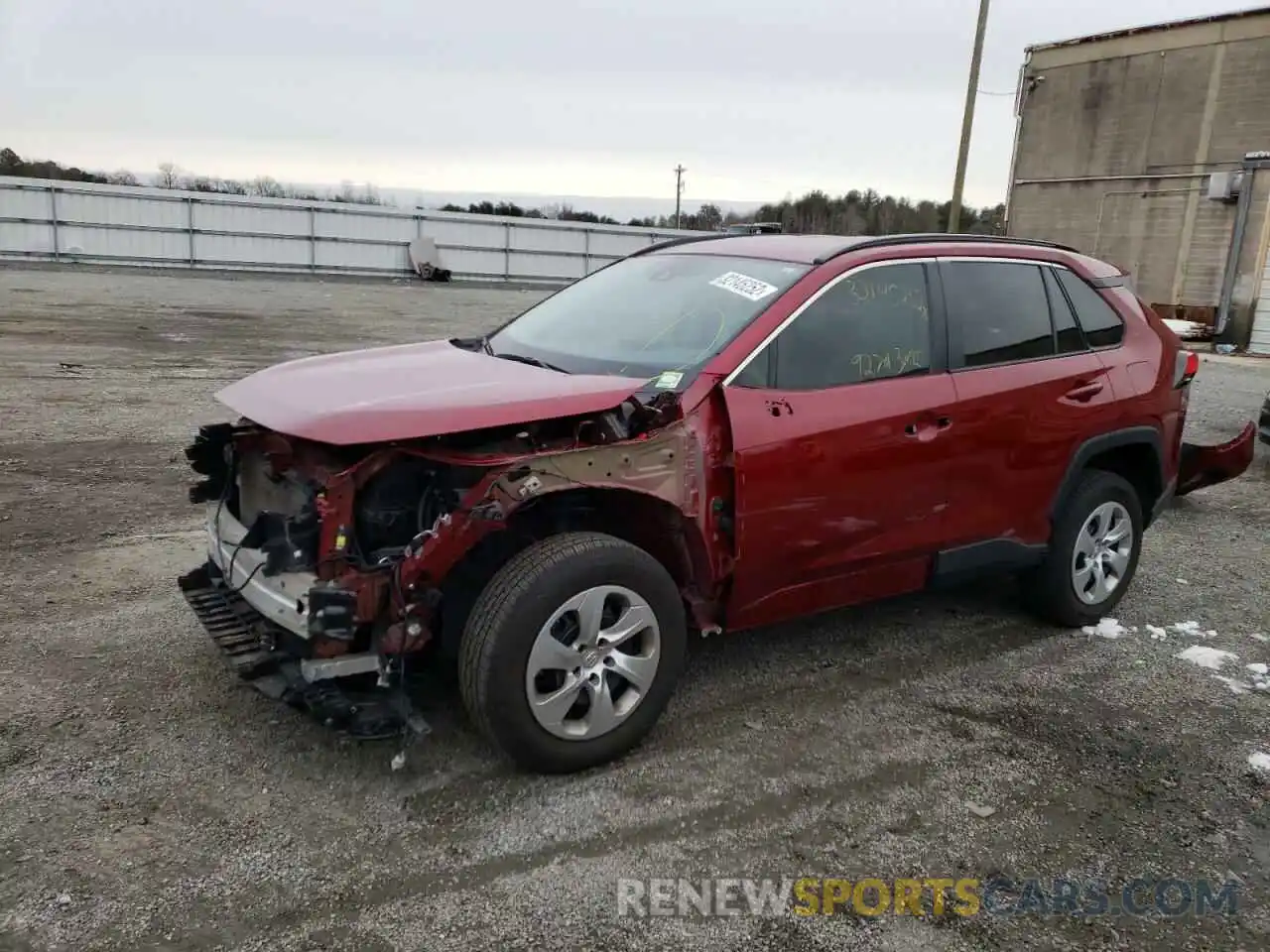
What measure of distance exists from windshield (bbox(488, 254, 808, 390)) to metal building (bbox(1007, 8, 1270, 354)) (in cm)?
1948

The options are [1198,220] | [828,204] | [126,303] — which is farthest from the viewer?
[828,204]

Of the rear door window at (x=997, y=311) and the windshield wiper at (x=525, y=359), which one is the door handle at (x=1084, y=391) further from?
the windshield wiper at (x=525, y=359)

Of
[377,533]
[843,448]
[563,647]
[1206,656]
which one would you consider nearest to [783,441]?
[843,448]

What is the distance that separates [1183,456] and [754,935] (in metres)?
5.06

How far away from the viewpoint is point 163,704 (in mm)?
3693

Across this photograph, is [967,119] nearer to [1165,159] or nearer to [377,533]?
[1165,159]

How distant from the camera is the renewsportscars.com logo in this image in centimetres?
276

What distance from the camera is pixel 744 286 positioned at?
399 centimetres

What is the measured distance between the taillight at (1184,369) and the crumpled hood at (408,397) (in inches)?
127

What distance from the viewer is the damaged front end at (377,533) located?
2998 mm

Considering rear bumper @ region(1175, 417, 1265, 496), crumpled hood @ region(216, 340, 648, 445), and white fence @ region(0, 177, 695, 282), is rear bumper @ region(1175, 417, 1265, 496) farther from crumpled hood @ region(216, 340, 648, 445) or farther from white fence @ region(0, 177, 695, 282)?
white fence @ region(0, 177, 695, 282)

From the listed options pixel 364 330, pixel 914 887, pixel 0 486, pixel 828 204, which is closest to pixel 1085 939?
pixel 914 887

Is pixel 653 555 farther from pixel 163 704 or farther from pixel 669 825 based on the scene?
pixel 163 704

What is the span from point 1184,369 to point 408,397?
13.7 feet
